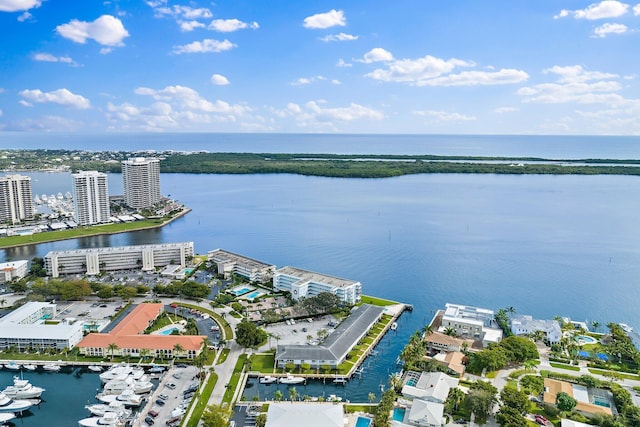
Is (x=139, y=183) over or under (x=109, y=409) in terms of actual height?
over

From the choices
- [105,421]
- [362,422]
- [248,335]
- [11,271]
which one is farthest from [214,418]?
[11,271]

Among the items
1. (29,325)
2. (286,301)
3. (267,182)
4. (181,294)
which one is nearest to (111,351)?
(29,325)

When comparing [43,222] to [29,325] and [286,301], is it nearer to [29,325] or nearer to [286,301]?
[29,325]

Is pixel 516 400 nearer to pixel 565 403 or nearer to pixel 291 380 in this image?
pixel 565 403

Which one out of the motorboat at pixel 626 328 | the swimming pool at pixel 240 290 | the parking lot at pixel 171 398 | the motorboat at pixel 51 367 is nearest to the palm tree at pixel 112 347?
the motorboat at pixel 51 367

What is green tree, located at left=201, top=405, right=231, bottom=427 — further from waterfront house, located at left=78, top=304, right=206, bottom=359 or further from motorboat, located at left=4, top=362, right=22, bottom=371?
motorboat, located at left=4, top=362, right=22, bottom=371

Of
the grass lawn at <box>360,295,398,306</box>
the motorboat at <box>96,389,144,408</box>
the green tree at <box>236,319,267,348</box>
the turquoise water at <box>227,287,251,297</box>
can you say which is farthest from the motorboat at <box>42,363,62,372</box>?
the grass lawn at <box>360,295,398,306</box>
